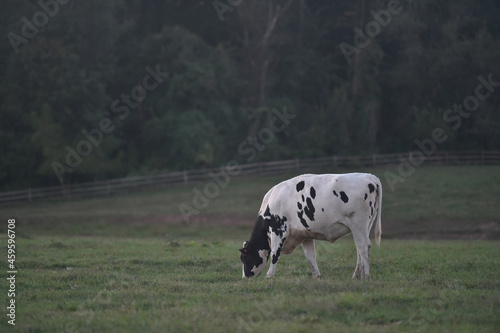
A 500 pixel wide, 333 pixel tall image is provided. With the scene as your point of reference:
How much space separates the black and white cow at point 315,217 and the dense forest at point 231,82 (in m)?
35.9

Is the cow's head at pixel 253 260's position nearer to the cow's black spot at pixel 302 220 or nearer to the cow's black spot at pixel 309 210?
the cow's black spot at pixel 302 220

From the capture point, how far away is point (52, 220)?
1396 inches

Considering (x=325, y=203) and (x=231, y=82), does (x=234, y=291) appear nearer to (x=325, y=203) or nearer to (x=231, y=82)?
(x=325, y=203)

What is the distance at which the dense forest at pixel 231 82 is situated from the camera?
4966 cm

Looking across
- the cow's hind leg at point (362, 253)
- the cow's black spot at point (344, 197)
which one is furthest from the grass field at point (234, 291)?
the cow's black spot at point (344, 197)

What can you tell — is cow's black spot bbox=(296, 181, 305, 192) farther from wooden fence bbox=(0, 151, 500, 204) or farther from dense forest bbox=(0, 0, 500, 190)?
dense forest bbox=(0, 0, 500, 190)

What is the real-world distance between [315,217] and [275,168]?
121 feet

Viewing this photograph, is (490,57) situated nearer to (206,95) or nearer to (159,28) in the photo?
(206,95)

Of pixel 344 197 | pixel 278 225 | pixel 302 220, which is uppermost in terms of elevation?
pixel 344 197

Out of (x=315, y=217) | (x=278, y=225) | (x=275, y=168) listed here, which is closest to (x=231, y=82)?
(x=275, y=168)

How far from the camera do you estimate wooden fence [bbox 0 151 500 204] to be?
4541 cm

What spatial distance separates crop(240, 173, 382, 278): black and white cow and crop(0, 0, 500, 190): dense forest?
35.9m

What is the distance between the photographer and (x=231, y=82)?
59.2 metres

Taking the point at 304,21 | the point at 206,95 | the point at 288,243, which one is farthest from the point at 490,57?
the point at 288,243
